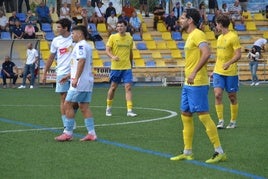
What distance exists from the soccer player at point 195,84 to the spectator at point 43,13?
3006cm

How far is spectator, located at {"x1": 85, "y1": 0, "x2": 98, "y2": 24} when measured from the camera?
1673 inches

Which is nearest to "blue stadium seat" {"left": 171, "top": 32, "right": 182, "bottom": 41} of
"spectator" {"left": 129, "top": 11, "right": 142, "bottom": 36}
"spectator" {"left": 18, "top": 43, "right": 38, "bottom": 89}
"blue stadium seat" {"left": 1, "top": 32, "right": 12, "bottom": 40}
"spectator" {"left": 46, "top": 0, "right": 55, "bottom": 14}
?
"spectator" {"left": 129, "top": 11, "right": 142, "bottom": 36}

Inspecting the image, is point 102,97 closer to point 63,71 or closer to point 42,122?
point 42,122

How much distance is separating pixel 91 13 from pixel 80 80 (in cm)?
3010

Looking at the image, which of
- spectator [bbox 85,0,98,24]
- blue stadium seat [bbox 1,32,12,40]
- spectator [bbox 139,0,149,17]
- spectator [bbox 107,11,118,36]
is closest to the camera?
blue stadium seat [bbox 1,32,12,40]

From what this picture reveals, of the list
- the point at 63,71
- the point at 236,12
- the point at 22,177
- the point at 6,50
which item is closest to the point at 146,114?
the point at 63,71

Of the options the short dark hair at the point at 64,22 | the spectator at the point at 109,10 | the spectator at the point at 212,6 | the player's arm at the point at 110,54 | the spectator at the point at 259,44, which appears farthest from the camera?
the spectator at the point at 212,6

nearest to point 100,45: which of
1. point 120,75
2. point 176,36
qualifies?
point 176,36

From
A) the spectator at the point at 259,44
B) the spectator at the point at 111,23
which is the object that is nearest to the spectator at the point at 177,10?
the spectator at the point at 111,23

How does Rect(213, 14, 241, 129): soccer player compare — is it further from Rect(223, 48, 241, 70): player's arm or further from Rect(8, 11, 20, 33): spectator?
Rect(8, 11, 20, 33): spectator

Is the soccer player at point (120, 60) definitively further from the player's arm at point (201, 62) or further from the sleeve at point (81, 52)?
the player's arm at point (201, 62)

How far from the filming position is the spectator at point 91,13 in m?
42.5

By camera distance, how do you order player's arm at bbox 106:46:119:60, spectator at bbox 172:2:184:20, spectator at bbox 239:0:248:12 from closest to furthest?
player's arm at bbox 106:46:119:60, spectator at bbox 172:2:184:20, spectator at bbox 239:0:248:12

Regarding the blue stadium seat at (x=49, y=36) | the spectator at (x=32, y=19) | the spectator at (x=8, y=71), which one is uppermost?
the spectator at (x=32, y=19)
